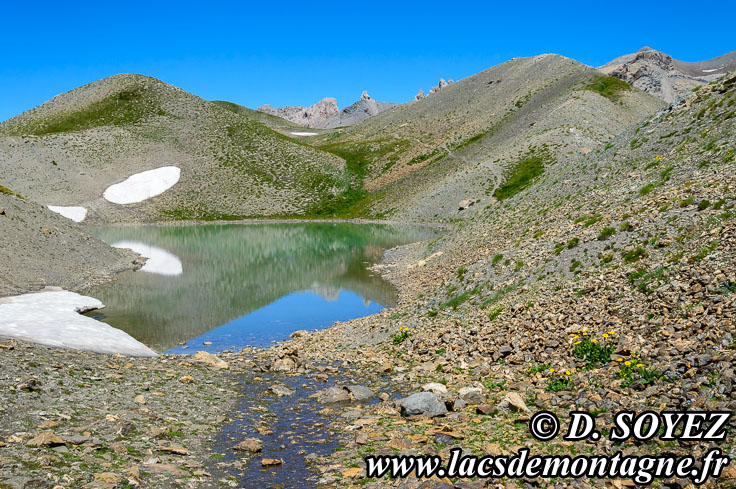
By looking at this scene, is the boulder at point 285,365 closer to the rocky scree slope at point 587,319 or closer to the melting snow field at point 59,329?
the rocky scree slope at point 587,319

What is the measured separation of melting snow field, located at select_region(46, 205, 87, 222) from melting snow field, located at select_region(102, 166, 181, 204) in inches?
341

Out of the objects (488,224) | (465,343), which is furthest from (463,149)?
(465,343)

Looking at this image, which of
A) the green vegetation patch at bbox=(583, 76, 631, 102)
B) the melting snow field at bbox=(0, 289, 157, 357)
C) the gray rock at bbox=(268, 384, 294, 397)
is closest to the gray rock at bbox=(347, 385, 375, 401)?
the gray rock at bbox=(268, 384, 294, 397)

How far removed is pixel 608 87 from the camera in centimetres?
13138

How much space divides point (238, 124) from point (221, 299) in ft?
434

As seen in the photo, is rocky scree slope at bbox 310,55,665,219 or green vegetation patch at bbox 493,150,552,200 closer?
green vegetation patch at bbox 493,150,552,200

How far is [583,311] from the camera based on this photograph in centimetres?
1791

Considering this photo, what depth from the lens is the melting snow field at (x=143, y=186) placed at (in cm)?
11606

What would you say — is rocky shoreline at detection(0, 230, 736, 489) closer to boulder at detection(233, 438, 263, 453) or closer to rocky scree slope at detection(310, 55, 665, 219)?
boulder at detection(233, 438, 263, 453)

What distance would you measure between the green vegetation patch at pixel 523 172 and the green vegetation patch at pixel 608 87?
4282cm

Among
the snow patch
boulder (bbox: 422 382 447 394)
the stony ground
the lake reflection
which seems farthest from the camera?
the snow patch

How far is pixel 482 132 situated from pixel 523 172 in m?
51.7

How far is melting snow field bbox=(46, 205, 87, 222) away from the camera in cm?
10269

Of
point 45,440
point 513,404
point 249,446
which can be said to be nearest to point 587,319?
point 513,404
